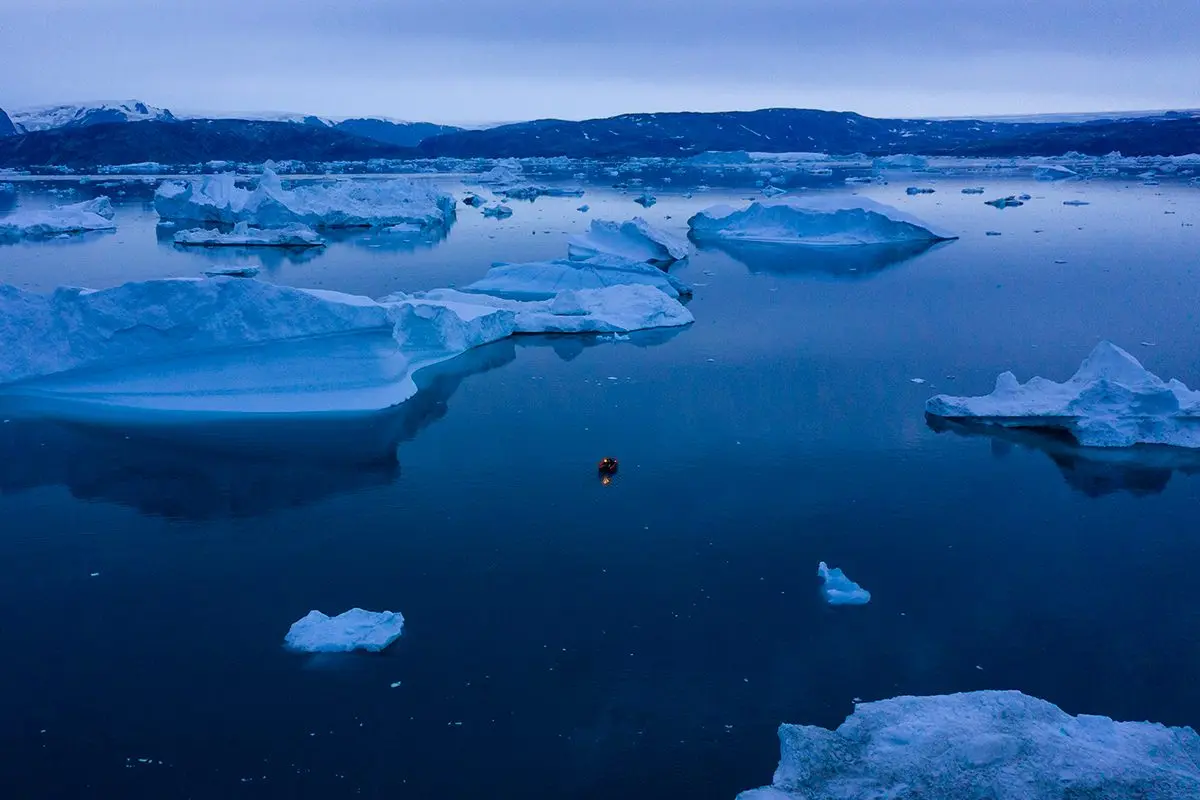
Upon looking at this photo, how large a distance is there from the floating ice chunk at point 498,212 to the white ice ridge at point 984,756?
2618cm

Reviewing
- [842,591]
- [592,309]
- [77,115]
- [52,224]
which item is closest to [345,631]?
[842,591]

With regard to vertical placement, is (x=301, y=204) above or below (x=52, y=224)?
above

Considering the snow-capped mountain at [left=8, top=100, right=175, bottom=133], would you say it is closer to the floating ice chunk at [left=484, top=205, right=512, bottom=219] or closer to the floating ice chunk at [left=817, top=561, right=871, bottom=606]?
the floating ice chunk at [left=484, top=205, right=512, bottom=219]

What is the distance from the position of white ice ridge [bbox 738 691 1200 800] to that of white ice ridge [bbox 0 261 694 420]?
Result: 623cm

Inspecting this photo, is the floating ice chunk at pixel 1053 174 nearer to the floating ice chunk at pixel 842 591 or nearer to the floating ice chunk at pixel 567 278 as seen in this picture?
the floating ice chunk at pixel 567 278

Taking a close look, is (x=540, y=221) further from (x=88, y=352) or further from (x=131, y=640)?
(x=131, y=640)

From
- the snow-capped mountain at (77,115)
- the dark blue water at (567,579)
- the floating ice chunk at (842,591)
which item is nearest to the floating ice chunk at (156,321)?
the dark blue water at (567,579)

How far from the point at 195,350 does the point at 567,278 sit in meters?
7.20

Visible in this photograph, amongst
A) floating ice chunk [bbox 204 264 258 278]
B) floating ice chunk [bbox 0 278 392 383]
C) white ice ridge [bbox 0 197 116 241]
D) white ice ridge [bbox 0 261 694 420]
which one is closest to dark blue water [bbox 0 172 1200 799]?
white ice ridge [bbox 0 261 694 420]

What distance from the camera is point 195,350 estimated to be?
29.3 feet

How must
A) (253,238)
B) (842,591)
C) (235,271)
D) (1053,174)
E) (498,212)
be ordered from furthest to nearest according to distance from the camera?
1. (1053,174)
2. (498,212)
3. (253,238)
4. (235,271)
5. (842,591)

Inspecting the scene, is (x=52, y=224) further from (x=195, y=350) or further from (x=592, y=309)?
(x=195, y=350)

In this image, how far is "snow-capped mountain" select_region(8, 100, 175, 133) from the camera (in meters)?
91.1

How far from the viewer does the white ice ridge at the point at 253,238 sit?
21.7 m
